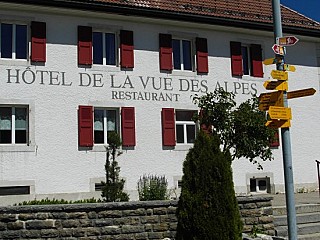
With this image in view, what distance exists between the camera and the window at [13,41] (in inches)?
612

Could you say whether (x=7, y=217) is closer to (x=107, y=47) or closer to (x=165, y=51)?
(x=107, y=47)

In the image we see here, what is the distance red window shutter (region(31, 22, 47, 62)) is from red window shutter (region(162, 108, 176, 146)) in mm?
4358

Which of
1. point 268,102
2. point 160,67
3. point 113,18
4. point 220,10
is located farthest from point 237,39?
point 268,102

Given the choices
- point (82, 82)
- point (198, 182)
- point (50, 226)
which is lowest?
point (50, 226)

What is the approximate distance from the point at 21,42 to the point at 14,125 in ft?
8.49

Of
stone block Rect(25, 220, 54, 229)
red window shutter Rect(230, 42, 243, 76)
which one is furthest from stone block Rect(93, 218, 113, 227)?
red window shutter Rect(230, 42, 243, 76)

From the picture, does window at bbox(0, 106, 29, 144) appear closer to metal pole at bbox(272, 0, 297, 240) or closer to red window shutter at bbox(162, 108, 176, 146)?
red window shutter at bbox(162, 108, 176, 146)

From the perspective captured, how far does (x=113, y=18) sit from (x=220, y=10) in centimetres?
451

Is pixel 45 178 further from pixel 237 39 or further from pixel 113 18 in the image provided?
pixel 237 39

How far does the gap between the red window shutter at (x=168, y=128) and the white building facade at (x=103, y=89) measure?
0.03 meters

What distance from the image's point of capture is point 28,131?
15.4 meters

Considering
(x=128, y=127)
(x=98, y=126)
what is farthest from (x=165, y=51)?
(x=98, y=126)

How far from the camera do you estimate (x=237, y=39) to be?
1917cm

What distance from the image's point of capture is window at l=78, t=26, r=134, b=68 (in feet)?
53.7
